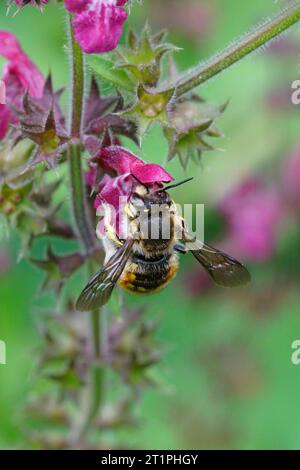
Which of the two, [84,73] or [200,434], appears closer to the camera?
[84,73]

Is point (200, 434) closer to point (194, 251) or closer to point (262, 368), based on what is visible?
point (262, 368)

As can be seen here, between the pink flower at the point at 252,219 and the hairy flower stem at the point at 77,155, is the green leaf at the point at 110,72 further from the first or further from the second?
the pink flower at the point at 252,219

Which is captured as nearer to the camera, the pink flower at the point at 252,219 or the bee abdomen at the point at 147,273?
the bee abdomen at the point at 147,273

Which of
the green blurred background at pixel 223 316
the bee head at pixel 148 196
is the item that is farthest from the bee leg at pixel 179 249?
the green blurred background at pixel 223 316

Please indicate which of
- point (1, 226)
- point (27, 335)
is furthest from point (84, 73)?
point (27, 335)

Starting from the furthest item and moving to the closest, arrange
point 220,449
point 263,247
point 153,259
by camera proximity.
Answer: point 263,247 → point 220,449 → point 153,259

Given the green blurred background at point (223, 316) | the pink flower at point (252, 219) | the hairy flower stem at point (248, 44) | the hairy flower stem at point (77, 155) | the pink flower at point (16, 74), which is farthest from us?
the pink flower at point (252, 219)

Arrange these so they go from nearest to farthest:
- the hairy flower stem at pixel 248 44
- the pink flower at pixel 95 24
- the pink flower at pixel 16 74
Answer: the pink flower at pixel 95 24
the hairy flower stem at pixel 248 44
the pink flower at pixel 16 74
